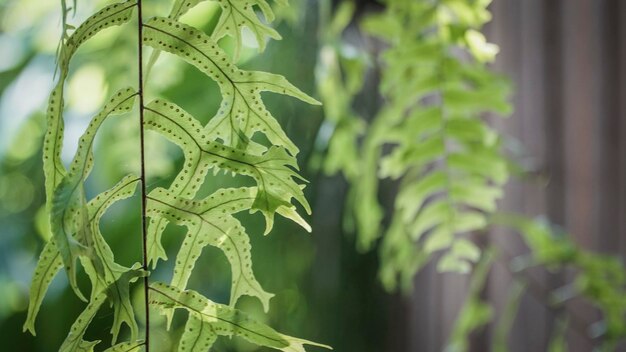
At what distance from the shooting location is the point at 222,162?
0.79 ft

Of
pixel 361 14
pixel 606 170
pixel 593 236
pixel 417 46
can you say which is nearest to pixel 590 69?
pixel 606 170

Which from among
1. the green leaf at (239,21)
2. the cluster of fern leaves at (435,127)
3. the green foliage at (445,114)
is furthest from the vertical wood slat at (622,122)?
the green leaf at (239,21)

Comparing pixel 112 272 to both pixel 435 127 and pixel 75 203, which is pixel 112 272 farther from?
pixel 435 127

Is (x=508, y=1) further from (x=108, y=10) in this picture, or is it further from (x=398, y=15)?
(x=108, y=10)

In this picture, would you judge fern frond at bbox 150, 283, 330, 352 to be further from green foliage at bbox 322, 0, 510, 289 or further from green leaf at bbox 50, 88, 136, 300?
green foliage at bbox 322, 0, 510, 289

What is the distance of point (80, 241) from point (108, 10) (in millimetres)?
80

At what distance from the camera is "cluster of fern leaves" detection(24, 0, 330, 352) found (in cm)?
23

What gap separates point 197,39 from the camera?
0.79 ft

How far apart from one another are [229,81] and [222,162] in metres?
0.03

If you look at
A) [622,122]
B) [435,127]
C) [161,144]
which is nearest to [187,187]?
[435,127]

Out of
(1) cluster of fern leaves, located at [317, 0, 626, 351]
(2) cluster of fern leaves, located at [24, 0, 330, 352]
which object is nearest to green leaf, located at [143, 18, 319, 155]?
(2) cluster of fern leaves, located at [24, 0, 330, 352]

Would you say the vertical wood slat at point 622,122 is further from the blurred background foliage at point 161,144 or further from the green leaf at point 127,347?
the green leaf at point 127,347

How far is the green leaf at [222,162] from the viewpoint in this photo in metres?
0.23

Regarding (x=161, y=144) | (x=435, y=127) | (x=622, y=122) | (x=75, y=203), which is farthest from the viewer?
(x=622, y=122)
